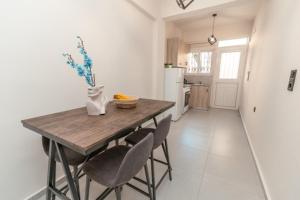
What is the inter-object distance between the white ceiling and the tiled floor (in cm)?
275

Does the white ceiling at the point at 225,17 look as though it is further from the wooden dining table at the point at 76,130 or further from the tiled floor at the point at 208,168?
the wooden dining table at the point at 76,130

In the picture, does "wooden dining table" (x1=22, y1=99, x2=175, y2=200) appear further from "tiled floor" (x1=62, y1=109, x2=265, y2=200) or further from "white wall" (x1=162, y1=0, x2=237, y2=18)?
"white wall" (x1=162, y1=0, x2=237, y2=18)

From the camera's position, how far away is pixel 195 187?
160 centimetres

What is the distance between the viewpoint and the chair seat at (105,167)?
93 cm

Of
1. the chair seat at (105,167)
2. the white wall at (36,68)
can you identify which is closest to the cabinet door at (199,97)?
the white wall at (36,68)

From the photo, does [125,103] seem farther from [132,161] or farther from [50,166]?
[50,166]

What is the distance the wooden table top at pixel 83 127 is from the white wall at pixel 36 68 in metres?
0.32

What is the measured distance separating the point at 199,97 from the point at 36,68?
182 inches

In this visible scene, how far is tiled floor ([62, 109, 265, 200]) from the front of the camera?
1.51m

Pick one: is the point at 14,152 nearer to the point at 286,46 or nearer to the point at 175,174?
the point at 175,174

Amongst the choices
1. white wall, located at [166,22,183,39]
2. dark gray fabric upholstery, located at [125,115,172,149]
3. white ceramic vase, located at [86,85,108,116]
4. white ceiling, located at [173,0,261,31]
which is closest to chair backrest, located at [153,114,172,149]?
dark gray fabric upholstery, located at [125,115,172,149]

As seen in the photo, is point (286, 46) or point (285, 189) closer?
point (285, 189)

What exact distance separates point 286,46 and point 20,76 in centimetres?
256

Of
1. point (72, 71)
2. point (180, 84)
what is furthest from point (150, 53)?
point (72, 71)
